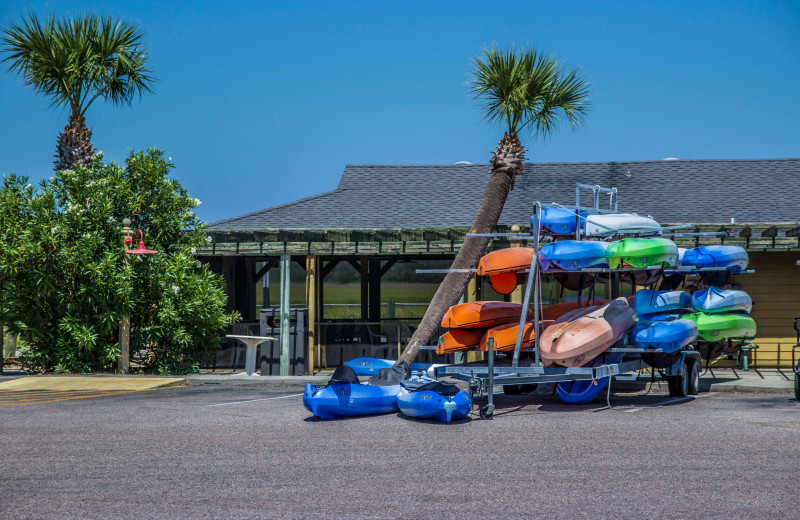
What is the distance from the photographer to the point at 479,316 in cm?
1345

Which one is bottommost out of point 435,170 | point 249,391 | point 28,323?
point 249,391

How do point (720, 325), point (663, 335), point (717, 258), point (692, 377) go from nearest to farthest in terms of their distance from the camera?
point (663, 335) < point (692, 377) < point (720, 325) < point (717, 258)

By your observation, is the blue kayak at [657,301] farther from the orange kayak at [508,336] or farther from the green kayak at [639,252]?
the orange kayak at [508,336]

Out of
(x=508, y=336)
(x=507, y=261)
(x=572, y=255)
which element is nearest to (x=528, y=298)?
(x=508, y=336)

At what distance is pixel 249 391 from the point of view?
15148mm

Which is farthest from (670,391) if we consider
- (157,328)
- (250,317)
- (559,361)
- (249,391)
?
(250,317)

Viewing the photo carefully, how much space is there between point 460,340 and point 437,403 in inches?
107

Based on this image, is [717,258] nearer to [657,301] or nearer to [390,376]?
[657,301]

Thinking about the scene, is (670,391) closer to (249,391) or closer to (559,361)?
(559,361)

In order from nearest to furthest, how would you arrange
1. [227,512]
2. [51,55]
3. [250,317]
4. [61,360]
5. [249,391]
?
1. [227,512]
2. [249,391]
3. [61,360]
4. [51,55]
5. [250,317]

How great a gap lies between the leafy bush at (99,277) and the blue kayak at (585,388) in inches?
321

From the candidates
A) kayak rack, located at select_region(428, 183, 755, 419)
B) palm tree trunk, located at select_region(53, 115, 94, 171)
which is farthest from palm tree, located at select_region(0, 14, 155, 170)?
kayak rack, located at select_region(428, 183, 755, 419)

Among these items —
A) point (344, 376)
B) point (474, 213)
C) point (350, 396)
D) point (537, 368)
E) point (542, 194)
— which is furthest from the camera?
point (542, 194)

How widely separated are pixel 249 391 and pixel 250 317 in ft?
29.1
